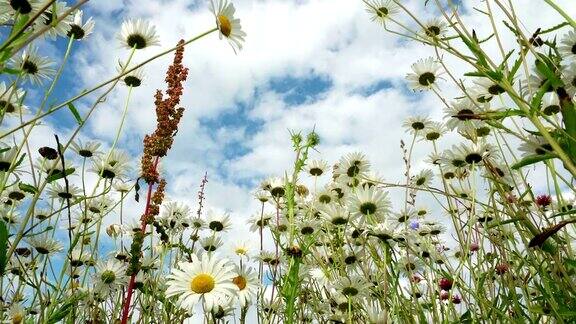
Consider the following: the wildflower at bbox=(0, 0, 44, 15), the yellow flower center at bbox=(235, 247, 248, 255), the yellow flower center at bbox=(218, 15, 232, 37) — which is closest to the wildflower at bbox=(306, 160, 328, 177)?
the yellow flower center at bbox=(235, 247, 248, 255)

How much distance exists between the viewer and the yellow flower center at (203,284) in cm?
134

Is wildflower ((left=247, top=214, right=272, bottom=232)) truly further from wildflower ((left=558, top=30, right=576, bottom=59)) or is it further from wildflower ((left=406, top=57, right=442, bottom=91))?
wildflower ((left=558, top=30, right=576, bottom=59))

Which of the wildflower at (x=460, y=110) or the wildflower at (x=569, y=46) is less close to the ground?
the wildflower at (x=460, y=110)

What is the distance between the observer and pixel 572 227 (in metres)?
1.63

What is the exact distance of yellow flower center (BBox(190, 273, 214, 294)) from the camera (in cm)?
134

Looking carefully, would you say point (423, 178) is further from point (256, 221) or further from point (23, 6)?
point (23, 6)

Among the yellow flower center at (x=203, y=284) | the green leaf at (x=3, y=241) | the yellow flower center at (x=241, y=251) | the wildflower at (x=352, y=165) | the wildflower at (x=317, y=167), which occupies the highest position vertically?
the wildflower at (x=317, y=167)

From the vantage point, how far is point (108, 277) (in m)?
2.13

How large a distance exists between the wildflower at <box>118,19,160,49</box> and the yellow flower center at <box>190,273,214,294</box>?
1273mm

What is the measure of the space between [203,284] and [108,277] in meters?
0.96

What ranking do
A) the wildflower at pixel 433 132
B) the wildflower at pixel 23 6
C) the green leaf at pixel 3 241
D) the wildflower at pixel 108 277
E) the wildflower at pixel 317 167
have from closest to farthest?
the green leaf at pixel 3 241 → the wildflower at pixel 23 6 → the wildflower at pixel 108 277 → the wildflower at pixel 433 132 → the wildflower at pixel 317 167

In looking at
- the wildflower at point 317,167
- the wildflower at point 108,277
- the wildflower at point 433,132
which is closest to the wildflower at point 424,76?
the wildflower at point 433,132

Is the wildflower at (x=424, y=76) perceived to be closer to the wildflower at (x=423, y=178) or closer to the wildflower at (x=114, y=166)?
the wildflower at (x=423, y=178)

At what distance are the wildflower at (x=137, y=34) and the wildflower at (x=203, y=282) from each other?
123cm
